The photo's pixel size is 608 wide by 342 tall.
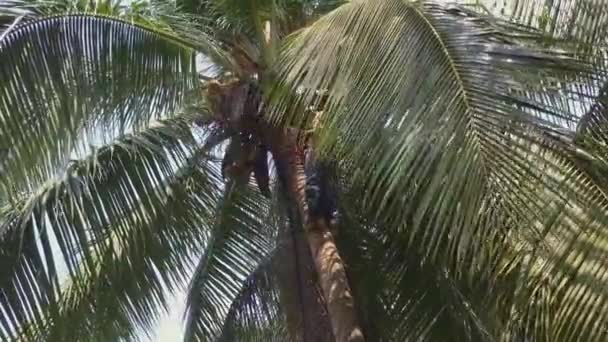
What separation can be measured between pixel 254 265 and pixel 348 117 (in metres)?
3.01

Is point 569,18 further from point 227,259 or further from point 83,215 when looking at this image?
point 227,259

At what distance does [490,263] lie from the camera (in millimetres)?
4145

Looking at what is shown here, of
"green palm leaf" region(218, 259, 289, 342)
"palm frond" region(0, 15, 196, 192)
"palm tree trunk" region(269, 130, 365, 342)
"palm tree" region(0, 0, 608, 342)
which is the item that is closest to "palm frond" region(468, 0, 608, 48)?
"palm tree" region(0, 0, 608, 342)

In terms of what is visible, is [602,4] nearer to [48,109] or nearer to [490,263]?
[490,263]

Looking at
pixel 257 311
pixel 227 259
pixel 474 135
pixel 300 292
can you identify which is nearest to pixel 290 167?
pixel 300 292

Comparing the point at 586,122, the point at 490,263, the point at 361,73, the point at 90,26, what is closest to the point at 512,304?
the point at 490,263

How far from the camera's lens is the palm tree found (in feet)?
13.3

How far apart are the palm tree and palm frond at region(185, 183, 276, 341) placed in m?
0.02

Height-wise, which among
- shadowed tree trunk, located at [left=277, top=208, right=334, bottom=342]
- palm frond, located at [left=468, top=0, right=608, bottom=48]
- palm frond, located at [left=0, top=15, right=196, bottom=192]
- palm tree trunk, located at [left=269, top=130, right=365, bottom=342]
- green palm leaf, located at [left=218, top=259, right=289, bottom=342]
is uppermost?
palm frond, located at [left=468, top=0, right=608, bottom=48]

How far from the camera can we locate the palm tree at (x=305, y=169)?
405cm

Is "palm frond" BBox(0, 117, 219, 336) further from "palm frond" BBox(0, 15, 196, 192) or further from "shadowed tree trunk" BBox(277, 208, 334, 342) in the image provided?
"shadowed tree trunk" BBox(277, 208, 334, 342)

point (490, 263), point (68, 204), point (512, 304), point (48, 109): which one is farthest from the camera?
point (68, 204)

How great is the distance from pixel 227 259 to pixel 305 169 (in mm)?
1488

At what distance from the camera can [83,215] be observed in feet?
19.3
